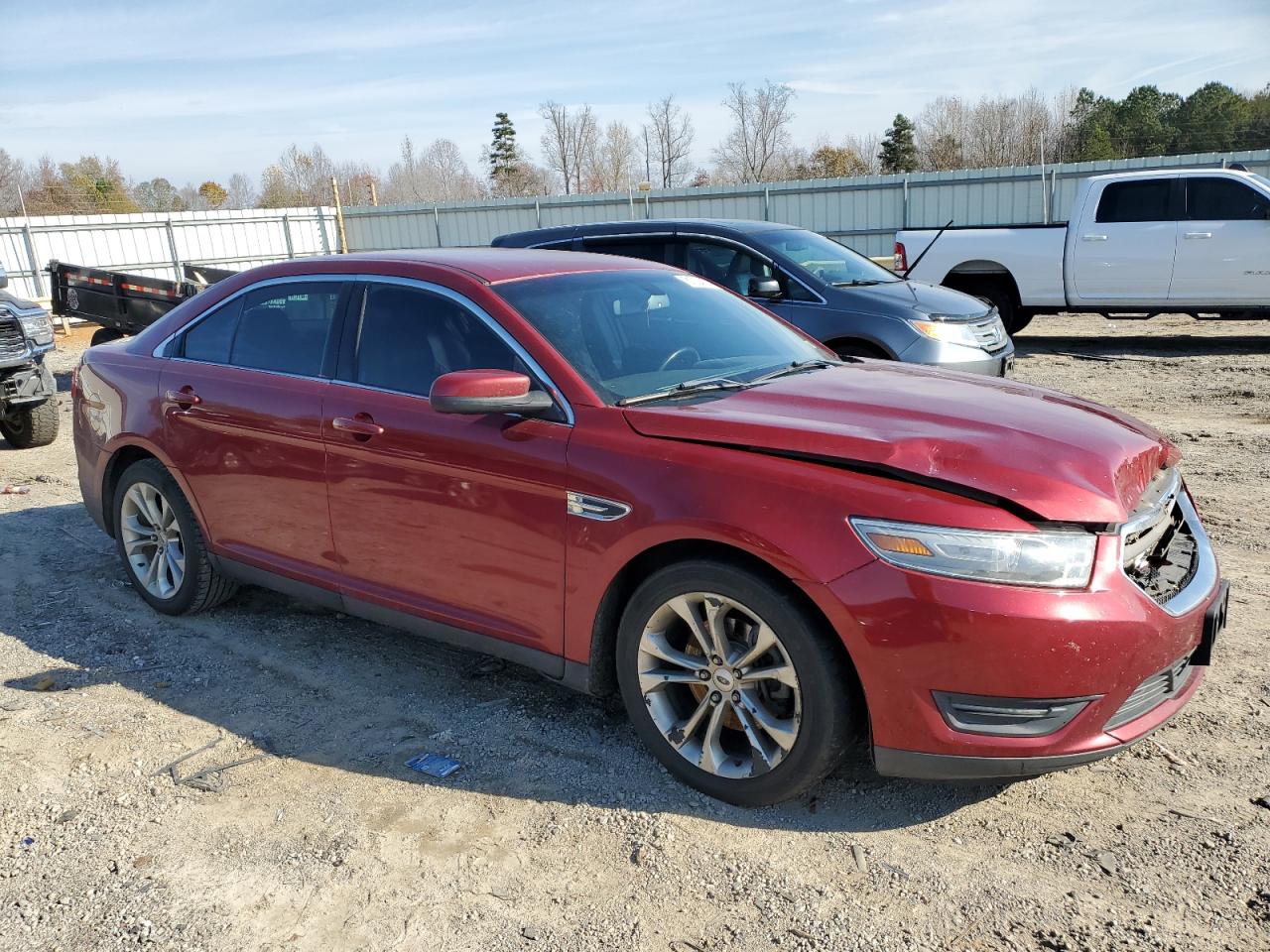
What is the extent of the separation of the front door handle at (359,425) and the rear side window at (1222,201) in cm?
1169

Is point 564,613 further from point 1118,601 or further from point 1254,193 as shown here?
point 1254,193

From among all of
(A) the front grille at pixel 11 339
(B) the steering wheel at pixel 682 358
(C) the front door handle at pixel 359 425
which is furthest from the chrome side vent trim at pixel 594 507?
(A) the front grille at pixel 11 339

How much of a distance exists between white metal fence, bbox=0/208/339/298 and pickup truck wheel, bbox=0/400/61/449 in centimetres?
1503

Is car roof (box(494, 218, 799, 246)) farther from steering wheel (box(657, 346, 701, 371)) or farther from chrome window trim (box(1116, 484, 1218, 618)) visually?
chrome window trim (box(1116, 484, 1218, 618))

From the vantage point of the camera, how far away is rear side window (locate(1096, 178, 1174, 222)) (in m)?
12.4

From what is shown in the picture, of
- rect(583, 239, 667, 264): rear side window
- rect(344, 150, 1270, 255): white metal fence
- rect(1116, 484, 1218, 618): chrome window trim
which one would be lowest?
rect(1116, 484, 1218, 618): chrome window trim

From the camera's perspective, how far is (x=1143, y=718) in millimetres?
2963

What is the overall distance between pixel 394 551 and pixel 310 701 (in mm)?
764

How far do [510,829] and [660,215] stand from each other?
73.3 feet

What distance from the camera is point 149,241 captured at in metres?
24.5

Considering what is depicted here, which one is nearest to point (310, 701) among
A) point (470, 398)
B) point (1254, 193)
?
point (470, 398)

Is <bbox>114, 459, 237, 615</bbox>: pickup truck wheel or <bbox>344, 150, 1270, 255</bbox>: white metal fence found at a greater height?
<bbox>344, 150, 1270, 255</bbox>: white metal fence

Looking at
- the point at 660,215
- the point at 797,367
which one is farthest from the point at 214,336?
the point at 660,215

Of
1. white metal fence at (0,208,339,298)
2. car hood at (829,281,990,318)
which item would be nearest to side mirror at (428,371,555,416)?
car hood at (829,281,990,318)
